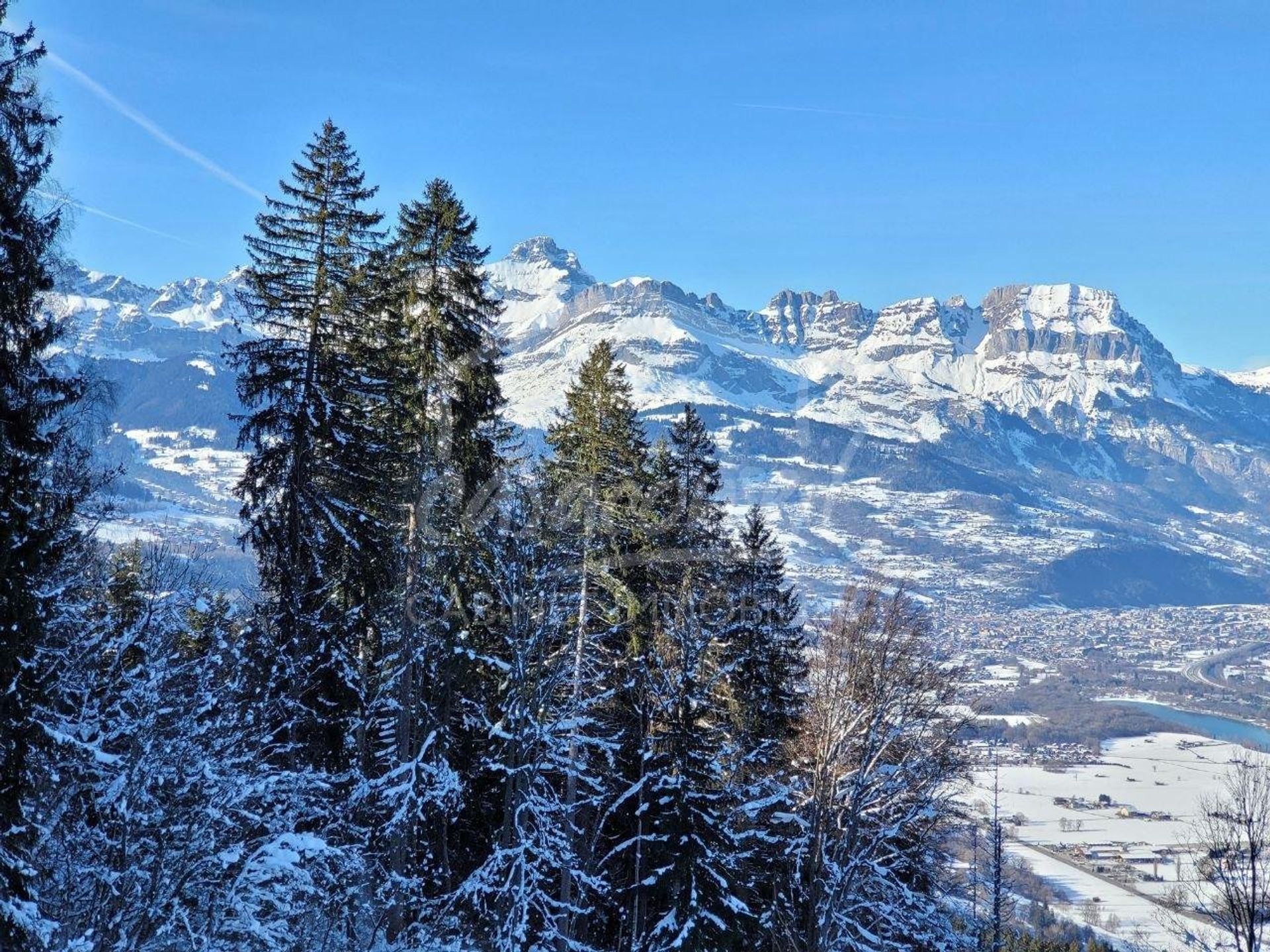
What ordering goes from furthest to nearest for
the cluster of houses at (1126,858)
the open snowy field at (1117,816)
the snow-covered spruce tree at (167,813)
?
1. the cluster of houses at (1126,858)
2. the open snowy field at (1117,816)
3. the snow-covered spruce tree at (167,813)

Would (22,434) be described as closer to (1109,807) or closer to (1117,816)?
(1117,816)

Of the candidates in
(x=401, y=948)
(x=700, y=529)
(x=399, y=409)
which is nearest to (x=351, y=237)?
(x=399, y=409)

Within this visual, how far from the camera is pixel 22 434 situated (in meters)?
12.0

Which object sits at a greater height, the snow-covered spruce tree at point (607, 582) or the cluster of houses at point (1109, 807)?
the snow-covered spruce tree at point (607, 582)

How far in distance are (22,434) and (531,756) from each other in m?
11.7

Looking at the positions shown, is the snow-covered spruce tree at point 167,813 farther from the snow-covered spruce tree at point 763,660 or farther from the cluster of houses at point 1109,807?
the cluster of houses at point 1109,807

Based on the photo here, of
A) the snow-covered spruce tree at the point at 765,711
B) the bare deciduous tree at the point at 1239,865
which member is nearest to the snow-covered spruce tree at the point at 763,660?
the snow-covered spruce tree at the point at 765,711

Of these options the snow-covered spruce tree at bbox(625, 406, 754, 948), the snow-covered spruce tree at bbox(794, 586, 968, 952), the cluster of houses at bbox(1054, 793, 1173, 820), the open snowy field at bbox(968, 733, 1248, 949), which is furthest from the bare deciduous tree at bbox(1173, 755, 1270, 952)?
the cluster of houses at bbox(1054, 793, 1173, 820)

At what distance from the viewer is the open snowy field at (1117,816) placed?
93.2 metres

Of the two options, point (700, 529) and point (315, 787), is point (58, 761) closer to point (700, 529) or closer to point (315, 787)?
point (315, 787)

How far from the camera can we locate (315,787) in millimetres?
15875

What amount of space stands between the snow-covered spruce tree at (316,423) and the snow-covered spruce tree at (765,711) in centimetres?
889

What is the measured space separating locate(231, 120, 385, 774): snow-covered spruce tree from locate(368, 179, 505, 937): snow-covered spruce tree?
2.52 ft

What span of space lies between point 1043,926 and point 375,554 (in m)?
82.0
